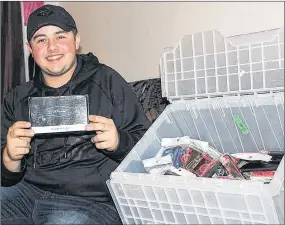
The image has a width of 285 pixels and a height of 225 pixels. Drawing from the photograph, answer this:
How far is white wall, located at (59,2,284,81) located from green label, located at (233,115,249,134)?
346 millimetres

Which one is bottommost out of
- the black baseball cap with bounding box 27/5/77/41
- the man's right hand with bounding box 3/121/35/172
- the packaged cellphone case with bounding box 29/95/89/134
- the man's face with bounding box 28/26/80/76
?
the man's right hand with bounding box 3/121/35/172

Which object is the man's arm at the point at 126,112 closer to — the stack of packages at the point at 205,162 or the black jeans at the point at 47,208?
the stack of packages at the point at 205,162

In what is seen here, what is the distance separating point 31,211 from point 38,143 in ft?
0.62

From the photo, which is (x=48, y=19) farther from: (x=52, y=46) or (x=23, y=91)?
(x=23, y=91)

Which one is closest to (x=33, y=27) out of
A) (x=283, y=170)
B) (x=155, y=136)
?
(x=155, y=136)

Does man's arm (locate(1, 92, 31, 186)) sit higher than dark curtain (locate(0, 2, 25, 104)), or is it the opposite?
dark curtain (locate(0, 2, 25, 104))

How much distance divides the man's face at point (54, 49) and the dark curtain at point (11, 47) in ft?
2.44

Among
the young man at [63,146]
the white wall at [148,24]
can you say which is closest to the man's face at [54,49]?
the young man at [63,146]

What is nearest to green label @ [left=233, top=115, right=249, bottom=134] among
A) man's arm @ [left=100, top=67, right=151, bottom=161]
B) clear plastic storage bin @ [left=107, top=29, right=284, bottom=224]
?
clear plastic storage bin @ [left=107, top=29, right=284, bottom=224]

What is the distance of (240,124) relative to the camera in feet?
3.39

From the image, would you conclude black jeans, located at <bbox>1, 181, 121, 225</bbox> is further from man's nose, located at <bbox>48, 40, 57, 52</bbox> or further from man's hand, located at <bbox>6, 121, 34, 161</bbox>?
man's nose, located at <bbox>48, 40, 57, 52</bbox>

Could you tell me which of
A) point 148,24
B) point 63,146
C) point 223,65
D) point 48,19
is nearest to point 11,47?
point 148,24

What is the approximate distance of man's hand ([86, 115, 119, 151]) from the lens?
894 mm

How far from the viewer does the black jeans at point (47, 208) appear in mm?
953
